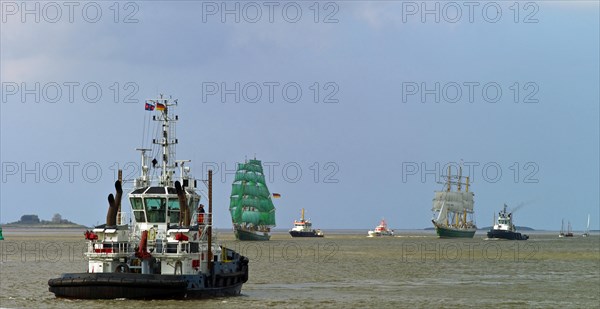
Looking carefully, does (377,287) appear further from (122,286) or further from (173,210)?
(122,286)

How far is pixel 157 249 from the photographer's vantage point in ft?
151

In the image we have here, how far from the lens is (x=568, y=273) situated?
3216 inches

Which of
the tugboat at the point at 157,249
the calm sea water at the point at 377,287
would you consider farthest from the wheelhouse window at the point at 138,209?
the calm sea water at the point at 377,287

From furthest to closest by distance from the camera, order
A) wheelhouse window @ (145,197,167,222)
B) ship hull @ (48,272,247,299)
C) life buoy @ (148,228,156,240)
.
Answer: wheelhouse window @ (145,197,167,222)
life buoy @ (148,228,156,240)
ship hull @ (48,272,247,299)

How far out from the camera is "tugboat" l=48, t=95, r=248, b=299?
43281 mm

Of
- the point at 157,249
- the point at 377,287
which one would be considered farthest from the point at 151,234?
the point at 377,287

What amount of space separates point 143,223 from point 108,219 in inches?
80.3

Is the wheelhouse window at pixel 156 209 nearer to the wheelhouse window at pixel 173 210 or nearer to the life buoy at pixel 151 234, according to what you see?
the wheelhouse window at pixel 173 210

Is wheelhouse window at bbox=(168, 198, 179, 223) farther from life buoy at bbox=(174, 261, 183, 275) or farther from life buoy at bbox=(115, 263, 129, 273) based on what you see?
life buoy at bbox=(115, 263, 129, 273)

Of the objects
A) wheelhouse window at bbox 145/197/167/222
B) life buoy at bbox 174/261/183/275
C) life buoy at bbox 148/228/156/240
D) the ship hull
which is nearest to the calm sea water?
the ship hull

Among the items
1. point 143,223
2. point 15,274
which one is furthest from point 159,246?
point 15,274

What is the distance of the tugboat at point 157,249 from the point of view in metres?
43.3

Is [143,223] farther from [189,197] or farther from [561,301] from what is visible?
[561,301]

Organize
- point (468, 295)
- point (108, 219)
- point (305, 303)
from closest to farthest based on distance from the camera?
point (108, 219)
point (305, 303)
point (468, 295)
